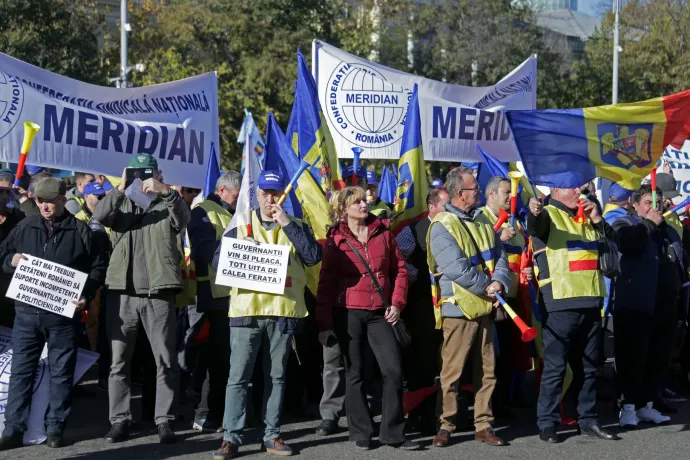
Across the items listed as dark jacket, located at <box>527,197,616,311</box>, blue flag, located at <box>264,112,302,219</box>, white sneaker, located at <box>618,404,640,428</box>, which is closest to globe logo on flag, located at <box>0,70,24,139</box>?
blue flag, located at <box>264,112,302,219</box>

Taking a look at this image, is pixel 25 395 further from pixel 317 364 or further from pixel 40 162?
pixel 317 364

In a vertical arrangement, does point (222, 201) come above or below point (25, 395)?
above

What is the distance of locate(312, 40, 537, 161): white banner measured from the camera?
36.1 ft

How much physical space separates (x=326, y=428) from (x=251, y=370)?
100 centimetres

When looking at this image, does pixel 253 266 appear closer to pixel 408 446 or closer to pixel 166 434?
pixel 166 434

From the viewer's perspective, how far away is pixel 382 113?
11.1 meters

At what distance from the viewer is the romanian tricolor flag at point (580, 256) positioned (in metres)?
7.95

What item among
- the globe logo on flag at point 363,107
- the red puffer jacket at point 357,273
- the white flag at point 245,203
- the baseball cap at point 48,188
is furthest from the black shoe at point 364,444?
the globe logo on flag at point 363,107

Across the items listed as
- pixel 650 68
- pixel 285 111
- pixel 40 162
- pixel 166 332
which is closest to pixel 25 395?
pixel 166 332

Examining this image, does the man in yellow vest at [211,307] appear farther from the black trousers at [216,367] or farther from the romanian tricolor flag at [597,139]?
the romanian tricolor flag at [597,139]

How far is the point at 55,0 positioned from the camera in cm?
2438

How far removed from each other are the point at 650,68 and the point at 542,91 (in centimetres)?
552

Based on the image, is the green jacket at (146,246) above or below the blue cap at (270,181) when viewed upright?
below

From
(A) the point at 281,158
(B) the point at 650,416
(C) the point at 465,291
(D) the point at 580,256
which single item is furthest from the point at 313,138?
(B) the point at 650,416
